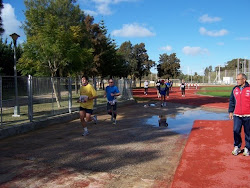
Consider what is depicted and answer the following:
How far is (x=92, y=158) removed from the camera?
5531 millimetres

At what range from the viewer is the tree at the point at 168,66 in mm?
72562

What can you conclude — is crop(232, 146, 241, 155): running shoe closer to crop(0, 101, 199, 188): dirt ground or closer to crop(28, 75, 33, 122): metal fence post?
crop(0, 101, 199, 188): dirt ground

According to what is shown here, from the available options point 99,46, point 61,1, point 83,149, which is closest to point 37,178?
point 83,149

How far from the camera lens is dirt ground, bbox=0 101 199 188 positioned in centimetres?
432

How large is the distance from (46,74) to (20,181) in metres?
14.1

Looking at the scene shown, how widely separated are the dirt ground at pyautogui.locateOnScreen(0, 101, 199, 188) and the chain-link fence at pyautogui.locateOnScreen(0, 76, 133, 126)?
4.17 feet

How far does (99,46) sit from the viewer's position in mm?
34594

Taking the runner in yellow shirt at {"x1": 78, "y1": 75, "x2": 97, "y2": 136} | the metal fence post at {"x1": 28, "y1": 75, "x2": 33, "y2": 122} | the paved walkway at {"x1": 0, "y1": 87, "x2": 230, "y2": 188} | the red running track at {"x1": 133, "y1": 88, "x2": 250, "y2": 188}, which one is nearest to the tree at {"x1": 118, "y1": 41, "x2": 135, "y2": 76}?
the metal fence post at {"x1": 28, "y1": 75, "x2": 33, "y2": 122}

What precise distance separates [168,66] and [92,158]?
69199 millimetres

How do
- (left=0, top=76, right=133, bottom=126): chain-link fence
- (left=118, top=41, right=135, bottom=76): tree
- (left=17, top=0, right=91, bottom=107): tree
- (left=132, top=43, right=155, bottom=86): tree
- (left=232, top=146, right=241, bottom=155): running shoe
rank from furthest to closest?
(left=132, top=43, right=155, bottom=86): tree < (left=118, top=41, right=135, bottom=76): tree < (left=17, top=0, right=91, bottom=107): tree < (left=0, top=76, right=133, bottom=126): chain-link fence < (left=232, top=146, right=241, bottom=155): running shoe

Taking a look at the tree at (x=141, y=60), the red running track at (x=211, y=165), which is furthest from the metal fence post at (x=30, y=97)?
the tree at (x=141, y=60)

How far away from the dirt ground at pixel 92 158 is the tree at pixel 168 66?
215ft

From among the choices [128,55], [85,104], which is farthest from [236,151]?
[128,55]

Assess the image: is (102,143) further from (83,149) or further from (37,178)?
(37,178)
